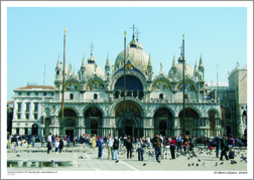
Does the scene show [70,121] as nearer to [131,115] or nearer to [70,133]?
[70,133]

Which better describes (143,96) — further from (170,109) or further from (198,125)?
(198,125)

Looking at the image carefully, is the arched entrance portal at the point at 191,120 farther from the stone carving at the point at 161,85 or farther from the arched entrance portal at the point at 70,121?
the arched entrance portal at the point at 70,121

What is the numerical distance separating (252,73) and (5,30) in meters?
14.5

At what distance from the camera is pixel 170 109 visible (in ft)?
205

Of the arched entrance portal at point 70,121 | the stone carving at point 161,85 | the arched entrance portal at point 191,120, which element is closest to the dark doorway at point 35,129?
the arched entrance portal at point 70,121

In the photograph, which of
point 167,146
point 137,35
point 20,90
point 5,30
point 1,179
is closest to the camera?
point 1,179

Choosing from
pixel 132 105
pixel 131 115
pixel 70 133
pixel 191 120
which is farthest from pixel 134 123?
pixel 70 133

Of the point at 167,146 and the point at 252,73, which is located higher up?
the point at 252,73

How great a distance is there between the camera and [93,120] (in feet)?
209

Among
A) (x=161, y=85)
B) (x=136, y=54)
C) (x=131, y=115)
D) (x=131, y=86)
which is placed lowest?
(x=131, y=115)

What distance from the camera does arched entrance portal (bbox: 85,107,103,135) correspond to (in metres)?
63.3

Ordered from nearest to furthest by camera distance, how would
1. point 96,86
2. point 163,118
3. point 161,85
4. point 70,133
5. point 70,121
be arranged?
point 163,118 < point 70,133 < point 70,121 < point 161,85 < point 96,86

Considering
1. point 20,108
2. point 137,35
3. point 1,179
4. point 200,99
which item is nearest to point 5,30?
point 1,179

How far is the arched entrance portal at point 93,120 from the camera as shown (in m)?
63.3
